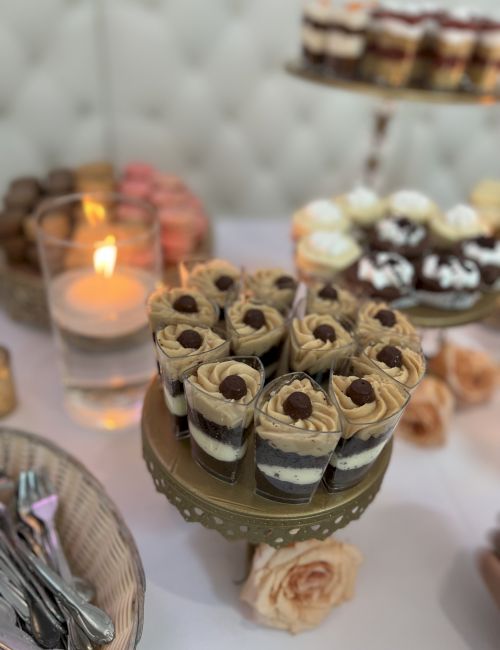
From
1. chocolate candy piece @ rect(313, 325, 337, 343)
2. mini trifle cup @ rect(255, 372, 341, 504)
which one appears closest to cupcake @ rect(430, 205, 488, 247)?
chocolate candy piece @ rect(313, 325, 337, 343)

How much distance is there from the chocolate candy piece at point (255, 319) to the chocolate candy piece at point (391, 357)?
14cm

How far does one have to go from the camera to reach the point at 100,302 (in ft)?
2.98

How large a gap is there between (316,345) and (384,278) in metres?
0.32


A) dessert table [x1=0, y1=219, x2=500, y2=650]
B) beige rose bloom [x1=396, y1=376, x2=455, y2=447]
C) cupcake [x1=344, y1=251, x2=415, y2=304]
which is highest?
cupcake [x1=344, y1=251, x2=415, y2=304]

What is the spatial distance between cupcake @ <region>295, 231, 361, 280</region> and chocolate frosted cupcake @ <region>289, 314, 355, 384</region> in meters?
0.29

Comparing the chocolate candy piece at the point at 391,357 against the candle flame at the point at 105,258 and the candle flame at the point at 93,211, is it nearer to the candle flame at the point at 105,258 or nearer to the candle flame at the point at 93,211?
the candle flame at the point at 105,258

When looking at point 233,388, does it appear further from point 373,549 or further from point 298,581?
point 373,549

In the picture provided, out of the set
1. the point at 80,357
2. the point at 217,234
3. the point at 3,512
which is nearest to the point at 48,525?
the point at 3,512

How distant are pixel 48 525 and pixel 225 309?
0.35 m

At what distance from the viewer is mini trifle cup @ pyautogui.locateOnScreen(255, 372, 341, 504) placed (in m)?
0.53

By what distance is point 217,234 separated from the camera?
1.55 metres

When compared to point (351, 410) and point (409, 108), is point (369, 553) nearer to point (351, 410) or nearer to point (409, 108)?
point (351, 410)

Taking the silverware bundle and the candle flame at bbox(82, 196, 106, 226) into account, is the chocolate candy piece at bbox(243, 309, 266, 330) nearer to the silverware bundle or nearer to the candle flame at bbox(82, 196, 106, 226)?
the silverware bundle

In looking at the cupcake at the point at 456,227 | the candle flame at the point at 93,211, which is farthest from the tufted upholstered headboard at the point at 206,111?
the cupcake at the point at 456,227
